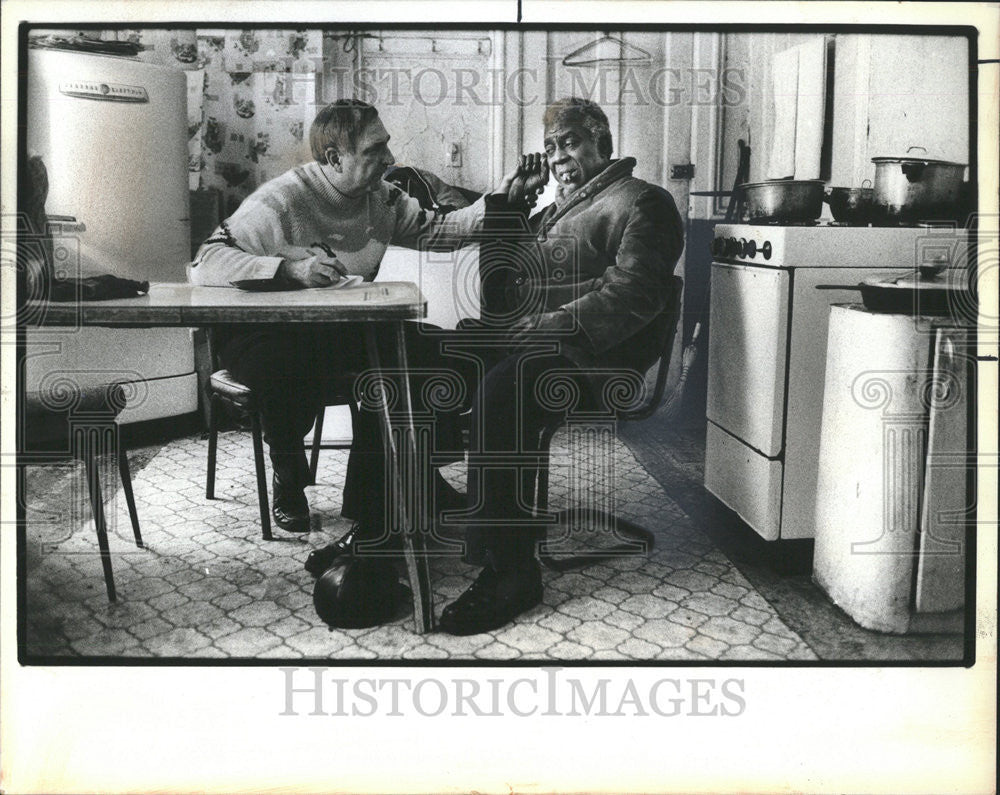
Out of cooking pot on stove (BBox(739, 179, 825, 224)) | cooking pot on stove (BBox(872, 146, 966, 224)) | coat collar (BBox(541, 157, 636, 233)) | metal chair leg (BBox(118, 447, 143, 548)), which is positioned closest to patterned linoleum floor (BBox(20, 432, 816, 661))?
metal chair leg (BBox(118, 447, 143, 548))

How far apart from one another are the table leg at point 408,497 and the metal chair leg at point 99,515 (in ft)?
2.15

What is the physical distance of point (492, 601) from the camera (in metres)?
2.22

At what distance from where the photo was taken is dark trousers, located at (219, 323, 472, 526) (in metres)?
2.13

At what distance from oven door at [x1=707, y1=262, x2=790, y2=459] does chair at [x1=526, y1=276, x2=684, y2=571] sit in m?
0.11

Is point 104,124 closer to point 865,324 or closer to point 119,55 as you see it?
point 119,55

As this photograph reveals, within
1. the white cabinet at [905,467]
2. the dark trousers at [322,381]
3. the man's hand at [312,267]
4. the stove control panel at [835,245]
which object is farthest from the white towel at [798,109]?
the man's hand at [312,267]

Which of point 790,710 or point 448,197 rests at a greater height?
point 448,197

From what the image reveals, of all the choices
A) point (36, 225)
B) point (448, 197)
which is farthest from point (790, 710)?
point (36, 225)

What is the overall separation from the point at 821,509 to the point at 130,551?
1.63 m

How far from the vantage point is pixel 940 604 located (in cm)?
220

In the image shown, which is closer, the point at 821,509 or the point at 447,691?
the point at 447,691

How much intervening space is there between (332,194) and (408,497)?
2.30 ft

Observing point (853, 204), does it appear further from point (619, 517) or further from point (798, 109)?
point (619, 517)

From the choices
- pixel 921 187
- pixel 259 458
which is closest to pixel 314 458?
pixel 259 458
